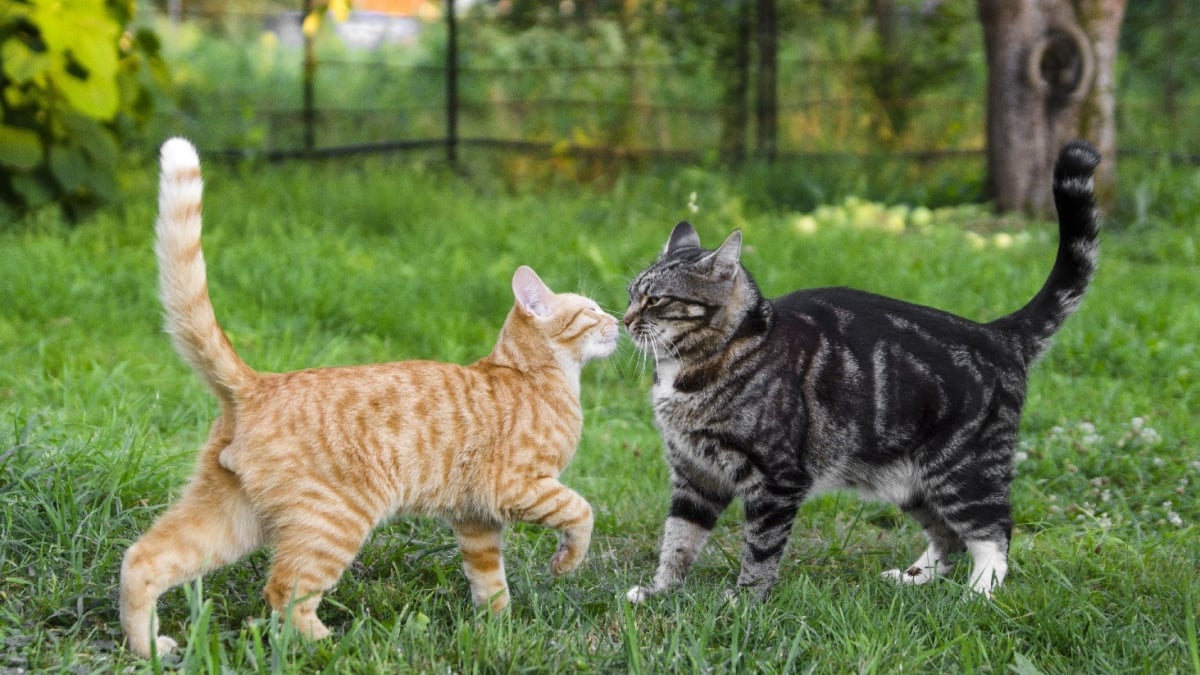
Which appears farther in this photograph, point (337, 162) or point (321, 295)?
point (337, 162)

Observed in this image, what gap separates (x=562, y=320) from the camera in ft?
12.6

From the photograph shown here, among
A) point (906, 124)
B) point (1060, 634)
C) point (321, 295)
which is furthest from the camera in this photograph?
point (906, 124)

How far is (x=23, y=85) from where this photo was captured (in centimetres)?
697

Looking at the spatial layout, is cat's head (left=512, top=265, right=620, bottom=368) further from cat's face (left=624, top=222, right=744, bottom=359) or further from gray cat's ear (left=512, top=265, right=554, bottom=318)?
cat's face (left=624, top=222, right=744, bottom=359)

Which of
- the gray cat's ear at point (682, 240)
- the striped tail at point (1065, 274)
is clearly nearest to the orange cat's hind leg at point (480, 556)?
the gray cat's ear at point (682, 240)

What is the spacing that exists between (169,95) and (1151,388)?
243 inches

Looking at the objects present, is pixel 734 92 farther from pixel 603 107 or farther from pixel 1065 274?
pixel 1065 274

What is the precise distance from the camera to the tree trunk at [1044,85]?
8938mm

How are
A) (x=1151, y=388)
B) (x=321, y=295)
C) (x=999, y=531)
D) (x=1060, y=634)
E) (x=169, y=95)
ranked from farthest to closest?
1. (x=169, y=95)
2. (x=321, y=295)
3. (x=1151, y=388)
4. (x=999, y=531)
5. (x=1060, y=634)

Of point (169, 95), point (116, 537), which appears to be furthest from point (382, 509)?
point (169, 95)

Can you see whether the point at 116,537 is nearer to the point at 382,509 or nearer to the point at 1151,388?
the point at 382,509

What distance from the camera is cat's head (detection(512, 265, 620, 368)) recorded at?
3.82 m

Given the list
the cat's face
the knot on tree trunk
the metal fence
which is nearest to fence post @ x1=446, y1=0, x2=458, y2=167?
the metal fence

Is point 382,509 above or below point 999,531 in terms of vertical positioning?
above
